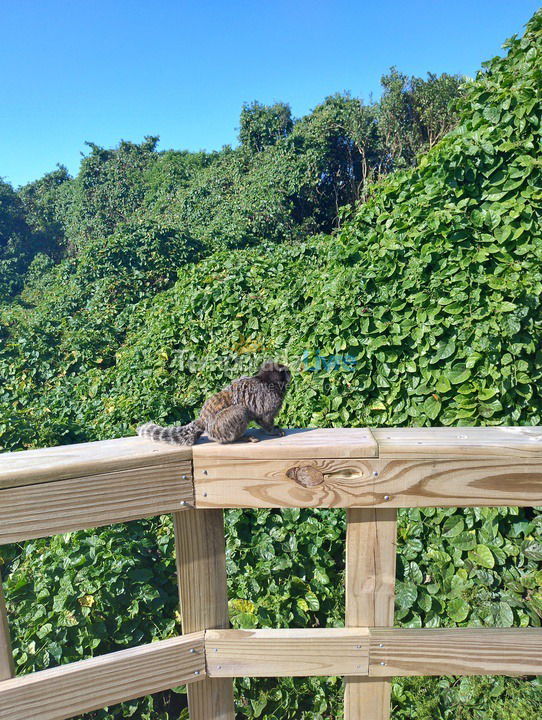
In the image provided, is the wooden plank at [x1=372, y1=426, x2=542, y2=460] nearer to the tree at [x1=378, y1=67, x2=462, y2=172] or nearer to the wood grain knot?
the wood grain knot

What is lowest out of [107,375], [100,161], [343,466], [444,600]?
[444,600]

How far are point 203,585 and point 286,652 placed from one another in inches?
9.6

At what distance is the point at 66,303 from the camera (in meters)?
8.95

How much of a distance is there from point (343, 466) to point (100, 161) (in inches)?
875

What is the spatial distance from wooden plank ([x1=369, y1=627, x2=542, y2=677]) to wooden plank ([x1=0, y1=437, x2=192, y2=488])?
2.04 ft

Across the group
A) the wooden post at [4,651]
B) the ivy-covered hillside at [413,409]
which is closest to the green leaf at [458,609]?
the ivy-covered hillside at [413,409]

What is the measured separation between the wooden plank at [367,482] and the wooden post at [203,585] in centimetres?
8

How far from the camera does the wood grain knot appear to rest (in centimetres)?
104

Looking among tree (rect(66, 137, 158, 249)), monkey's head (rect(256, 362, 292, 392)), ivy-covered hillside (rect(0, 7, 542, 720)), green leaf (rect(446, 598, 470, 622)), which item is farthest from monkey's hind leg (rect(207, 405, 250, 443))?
tree (rect(66, 137, 158, 249))

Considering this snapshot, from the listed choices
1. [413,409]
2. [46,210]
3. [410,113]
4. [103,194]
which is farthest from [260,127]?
[413,409]

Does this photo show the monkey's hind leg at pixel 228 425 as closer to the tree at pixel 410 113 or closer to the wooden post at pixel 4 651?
the wooden post at pixel 4 651

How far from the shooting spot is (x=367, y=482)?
3.41ft

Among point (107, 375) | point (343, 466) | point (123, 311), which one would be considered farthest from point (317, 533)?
point (123, 311)

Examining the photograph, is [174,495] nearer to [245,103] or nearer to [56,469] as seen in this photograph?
[56,469]
